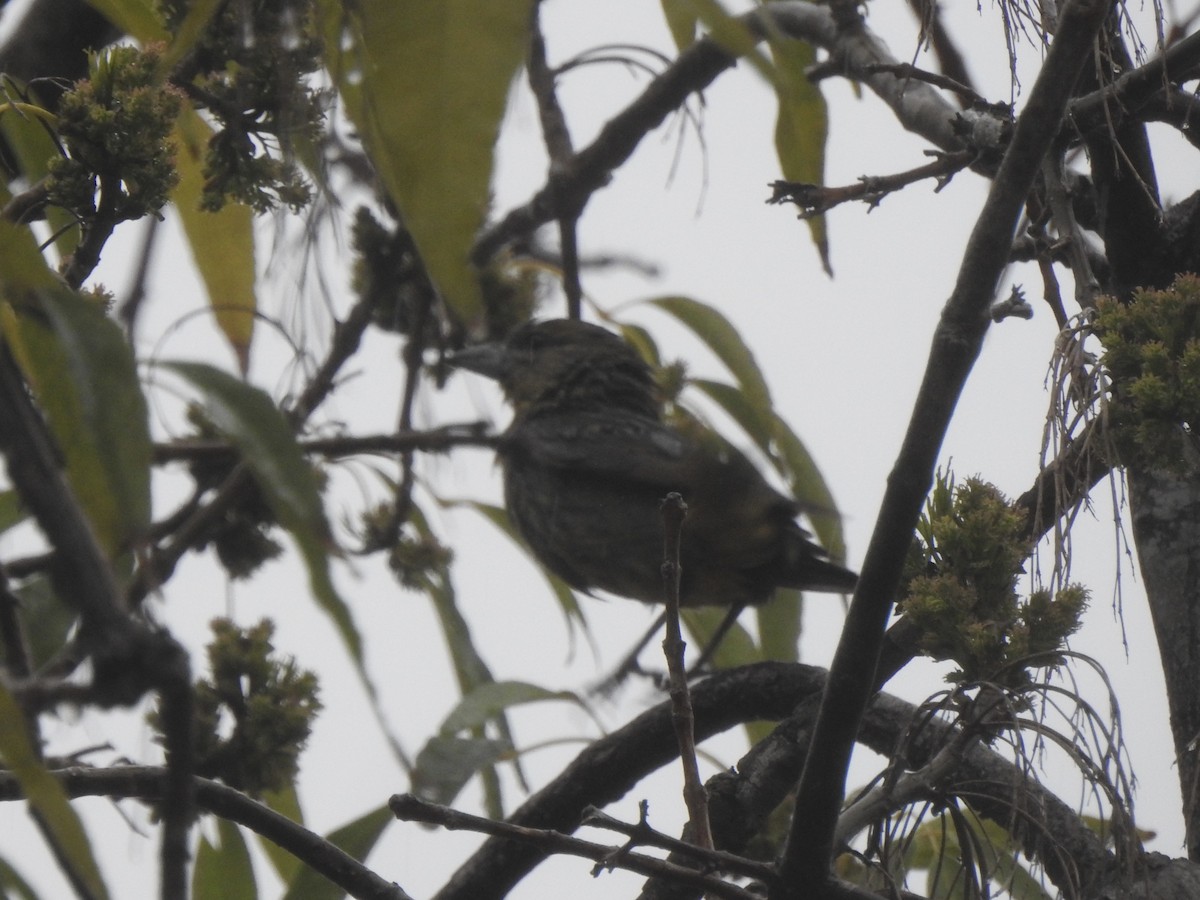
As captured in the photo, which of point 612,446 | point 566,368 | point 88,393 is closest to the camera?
point 88,393

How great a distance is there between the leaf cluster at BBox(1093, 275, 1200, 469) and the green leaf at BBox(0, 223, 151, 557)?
113 cm

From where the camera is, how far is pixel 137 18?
196cm

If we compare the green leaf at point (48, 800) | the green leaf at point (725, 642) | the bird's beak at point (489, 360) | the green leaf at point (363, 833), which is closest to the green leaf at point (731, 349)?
the green leaf at point (725, 642)

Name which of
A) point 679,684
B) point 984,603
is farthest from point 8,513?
point 984,603

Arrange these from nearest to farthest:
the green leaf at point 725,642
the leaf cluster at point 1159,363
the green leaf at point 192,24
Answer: the green leaf at point 192,24 → the leaf cluster at point 1159,363 → the green leaf at point 725,642

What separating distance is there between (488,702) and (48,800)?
179cm

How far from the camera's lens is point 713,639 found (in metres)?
3.56

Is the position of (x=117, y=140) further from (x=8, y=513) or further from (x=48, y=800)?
(x=48, y=800)

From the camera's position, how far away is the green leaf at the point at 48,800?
0.80 meters

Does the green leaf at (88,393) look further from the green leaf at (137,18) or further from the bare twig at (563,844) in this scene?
the green leaf at (137,18)

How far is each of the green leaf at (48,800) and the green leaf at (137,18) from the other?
1.38 m

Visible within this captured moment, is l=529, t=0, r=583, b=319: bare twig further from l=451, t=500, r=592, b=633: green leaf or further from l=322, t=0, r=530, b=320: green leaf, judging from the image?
l=322, t=0, r=530, b=320: green leaf

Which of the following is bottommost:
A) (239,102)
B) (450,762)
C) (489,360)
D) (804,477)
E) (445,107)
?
(445,107)

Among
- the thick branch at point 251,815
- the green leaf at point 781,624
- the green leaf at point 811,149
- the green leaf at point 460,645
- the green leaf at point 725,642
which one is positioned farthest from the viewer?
the green leaf at point 725,642
